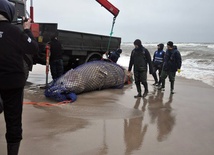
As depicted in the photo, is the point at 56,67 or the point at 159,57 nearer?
the point at 56,67

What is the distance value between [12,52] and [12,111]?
0.59m

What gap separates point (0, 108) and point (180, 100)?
588 cm

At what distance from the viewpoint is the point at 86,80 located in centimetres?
751

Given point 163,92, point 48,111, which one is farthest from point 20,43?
point 163,92

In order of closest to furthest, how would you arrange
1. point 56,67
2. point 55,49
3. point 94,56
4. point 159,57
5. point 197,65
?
1. point 55,49
2. point 56,67
3. point 159,57
4. point 94,56
5. point 197,65

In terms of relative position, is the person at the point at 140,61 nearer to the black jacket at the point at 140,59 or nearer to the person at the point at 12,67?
the black jacket at the point at 140,59

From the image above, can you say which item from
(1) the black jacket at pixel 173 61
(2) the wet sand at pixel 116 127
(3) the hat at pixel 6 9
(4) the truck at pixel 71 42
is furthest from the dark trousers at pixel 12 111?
(1) the black jacket at pixel 173 61

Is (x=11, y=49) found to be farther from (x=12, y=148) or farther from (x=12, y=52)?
(x=12, y=148)

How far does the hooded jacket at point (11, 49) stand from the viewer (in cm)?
279

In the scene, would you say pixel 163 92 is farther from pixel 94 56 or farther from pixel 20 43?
pixel 20 43

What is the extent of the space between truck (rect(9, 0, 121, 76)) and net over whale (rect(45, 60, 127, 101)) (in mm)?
1551

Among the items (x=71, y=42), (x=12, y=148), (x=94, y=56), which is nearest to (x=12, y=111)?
(x=12, y=148)

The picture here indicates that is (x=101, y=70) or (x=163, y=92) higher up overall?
(x=101, y=70)

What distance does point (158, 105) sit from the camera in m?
6.91
